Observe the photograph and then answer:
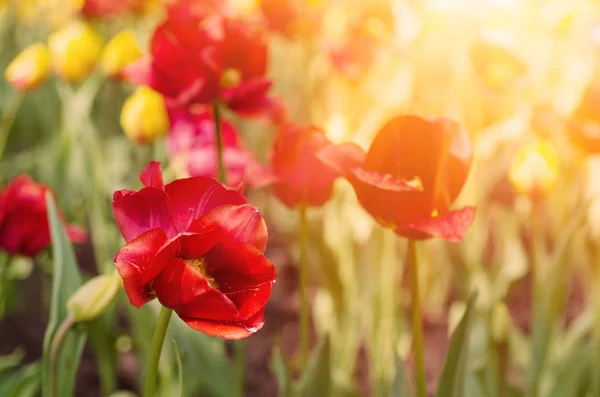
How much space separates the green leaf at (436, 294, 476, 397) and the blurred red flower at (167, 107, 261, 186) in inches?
11.1

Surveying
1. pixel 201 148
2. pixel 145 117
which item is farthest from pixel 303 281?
pixel 145 117

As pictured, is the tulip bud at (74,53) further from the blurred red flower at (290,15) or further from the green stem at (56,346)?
the green stem at (56,346)

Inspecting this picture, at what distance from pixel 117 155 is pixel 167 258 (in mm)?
1144

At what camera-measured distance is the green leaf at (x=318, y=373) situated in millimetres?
553

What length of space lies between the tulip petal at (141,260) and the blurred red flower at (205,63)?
283mm

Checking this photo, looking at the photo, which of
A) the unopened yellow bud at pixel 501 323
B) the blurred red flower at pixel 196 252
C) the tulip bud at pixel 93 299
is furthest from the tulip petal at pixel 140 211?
the unopened yellow bud at pixel 501 323

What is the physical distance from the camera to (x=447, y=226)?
44 cm

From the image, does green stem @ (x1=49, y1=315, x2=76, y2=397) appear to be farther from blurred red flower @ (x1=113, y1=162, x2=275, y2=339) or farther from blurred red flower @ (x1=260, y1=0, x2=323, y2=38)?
blurred red flower @ (x1=260, y1=0, x2=323, y2=38)

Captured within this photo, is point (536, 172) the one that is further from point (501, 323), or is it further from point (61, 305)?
point (61, 305)

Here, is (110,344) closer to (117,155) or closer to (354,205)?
(354,205)

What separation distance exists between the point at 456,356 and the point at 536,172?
0.34m

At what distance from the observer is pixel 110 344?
0.86 meters

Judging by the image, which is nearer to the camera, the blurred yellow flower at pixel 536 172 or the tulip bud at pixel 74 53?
the blurred yellow flower at pixel 536 172

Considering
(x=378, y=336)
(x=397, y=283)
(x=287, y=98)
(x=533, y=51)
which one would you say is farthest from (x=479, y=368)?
(x=287, y=98)
